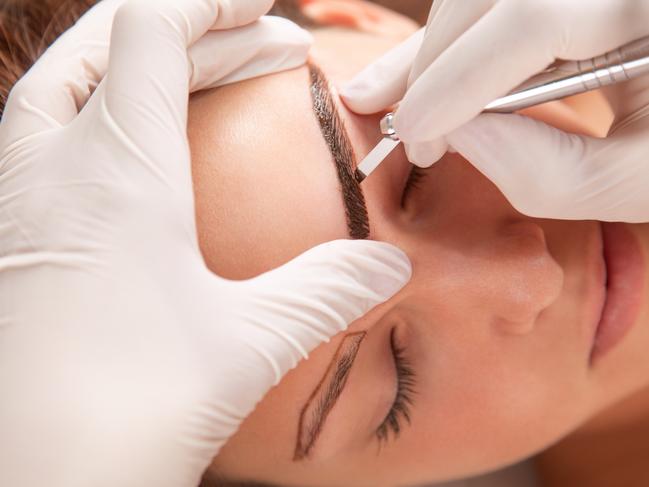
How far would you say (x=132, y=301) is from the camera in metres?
0.71

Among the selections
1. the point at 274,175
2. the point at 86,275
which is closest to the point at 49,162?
the point at 86,275

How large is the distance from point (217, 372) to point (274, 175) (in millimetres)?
255

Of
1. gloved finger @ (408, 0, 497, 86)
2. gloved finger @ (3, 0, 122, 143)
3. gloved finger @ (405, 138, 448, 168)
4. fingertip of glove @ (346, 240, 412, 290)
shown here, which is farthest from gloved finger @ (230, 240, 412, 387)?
gloved finger @ (3, 0, 122, 143)

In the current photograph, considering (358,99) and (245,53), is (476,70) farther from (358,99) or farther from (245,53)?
(245,53)

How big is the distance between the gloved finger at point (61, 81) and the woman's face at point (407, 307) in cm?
18

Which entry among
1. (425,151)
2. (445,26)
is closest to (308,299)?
(425,151)

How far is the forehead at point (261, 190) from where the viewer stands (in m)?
0.78

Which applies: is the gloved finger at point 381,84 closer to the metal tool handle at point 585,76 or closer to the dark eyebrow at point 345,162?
the dark eyebrow at point 345,162

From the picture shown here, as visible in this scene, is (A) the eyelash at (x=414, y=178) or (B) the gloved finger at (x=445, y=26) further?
(A) the eyelash at (x=414, y=178)

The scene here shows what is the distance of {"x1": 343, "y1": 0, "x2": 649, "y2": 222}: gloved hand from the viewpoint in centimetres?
74

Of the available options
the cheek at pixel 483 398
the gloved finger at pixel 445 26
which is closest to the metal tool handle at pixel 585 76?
the gloved finger at pixel 445 26

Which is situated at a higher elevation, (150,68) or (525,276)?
(150,68)

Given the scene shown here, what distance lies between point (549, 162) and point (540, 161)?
12 mm

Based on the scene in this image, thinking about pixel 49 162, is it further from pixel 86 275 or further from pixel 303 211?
pixel 303 211
